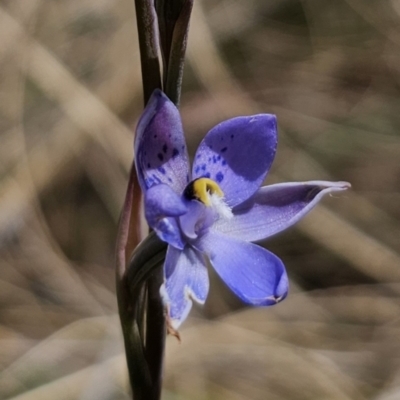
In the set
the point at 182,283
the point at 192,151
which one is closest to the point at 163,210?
the point at 182,283

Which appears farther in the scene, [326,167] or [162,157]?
[326,167]

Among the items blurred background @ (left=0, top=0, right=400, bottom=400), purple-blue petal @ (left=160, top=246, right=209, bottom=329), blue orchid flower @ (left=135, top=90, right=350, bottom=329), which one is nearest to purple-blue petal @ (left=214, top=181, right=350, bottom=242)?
blue orchid flower @ (left=135, top=90, right=350, bottom=329)

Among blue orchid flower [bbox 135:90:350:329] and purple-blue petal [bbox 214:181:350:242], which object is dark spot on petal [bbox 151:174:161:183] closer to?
blue orchid flower [bbox 135:90:350:329]

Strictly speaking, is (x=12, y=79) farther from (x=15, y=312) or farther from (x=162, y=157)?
(x=162, y=157)

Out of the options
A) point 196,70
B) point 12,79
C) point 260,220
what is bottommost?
point 196,70

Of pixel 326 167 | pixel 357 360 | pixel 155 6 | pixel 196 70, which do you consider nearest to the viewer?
pixel 155 6

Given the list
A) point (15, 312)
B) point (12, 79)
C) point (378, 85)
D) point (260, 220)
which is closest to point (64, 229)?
point (15, 312)

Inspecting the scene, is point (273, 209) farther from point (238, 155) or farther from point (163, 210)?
point (163, 210)
